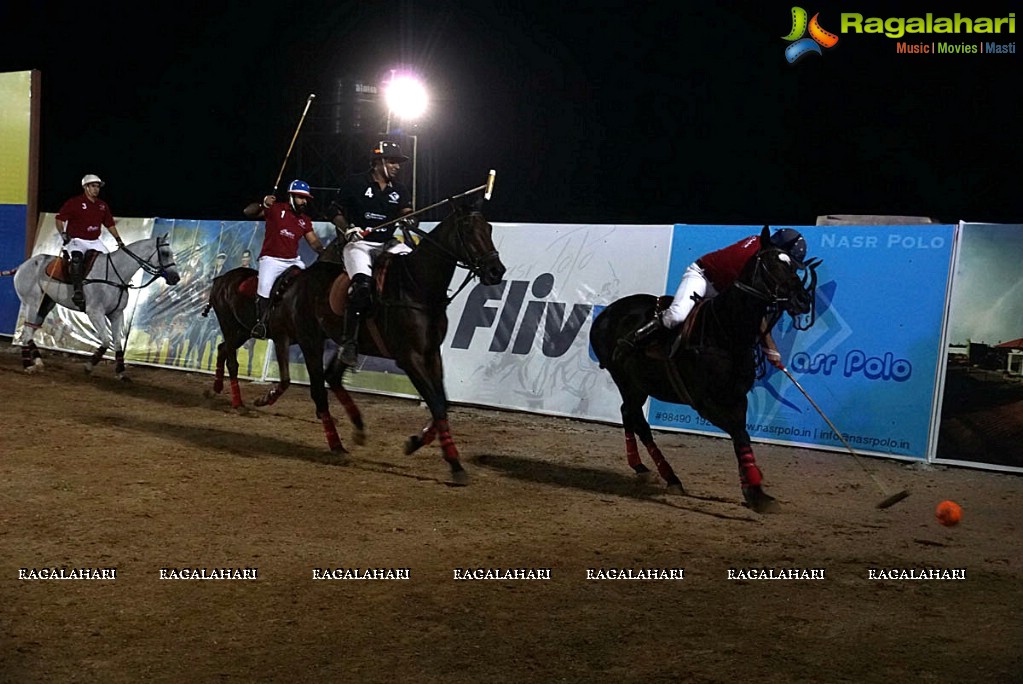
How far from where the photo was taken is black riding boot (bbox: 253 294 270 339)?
13469mm

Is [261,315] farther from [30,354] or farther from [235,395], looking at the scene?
[30,354]

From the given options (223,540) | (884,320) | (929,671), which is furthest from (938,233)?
(223,540)

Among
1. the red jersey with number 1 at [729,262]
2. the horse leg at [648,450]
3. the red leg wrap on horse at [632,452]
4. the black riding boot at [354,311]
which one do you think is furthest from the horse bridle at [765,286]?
the black riding boot at [354,311]

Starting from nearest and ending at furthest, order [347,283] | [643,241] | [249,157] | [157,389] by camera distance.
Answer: [347,283]
[643,241]
[157,389]
[249,157]

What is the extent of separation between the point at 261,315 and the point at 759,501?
7358 millimetres

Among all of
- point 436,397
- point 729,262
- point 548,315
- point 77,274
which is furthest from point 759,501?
point 77,274

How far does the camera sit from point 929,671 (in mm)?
5324

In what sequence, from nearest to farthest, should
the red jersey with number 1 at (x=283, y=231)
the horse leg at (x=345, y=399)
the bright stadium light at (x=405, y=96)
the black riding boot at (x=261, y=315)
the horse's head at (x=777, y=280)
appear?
the horse's head at (x=777, y=280) < the horse leg at (x=345, y=399) < the black riding boot at (x=261, y=315) < the red jersey with number 1 at (x=283, y=231) < the bright stadium light at (x=405, y=96)

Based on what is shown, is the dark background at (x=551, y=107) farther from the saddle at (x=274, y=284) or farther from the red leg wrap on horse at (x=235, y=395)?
the red leg wrap on horse at (x=235, y=395)

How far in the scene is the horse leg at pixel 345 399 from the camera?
11.3 meters

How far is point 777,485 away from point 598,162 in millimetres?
16306

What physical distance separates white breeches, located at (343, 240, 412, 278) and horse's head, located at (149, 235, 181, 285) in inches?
243

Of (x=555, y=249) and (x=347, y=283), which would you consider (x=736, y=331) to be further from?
(x=555, y=249)

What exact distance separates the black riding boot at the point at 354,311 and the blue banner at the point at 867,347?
4.63 m
